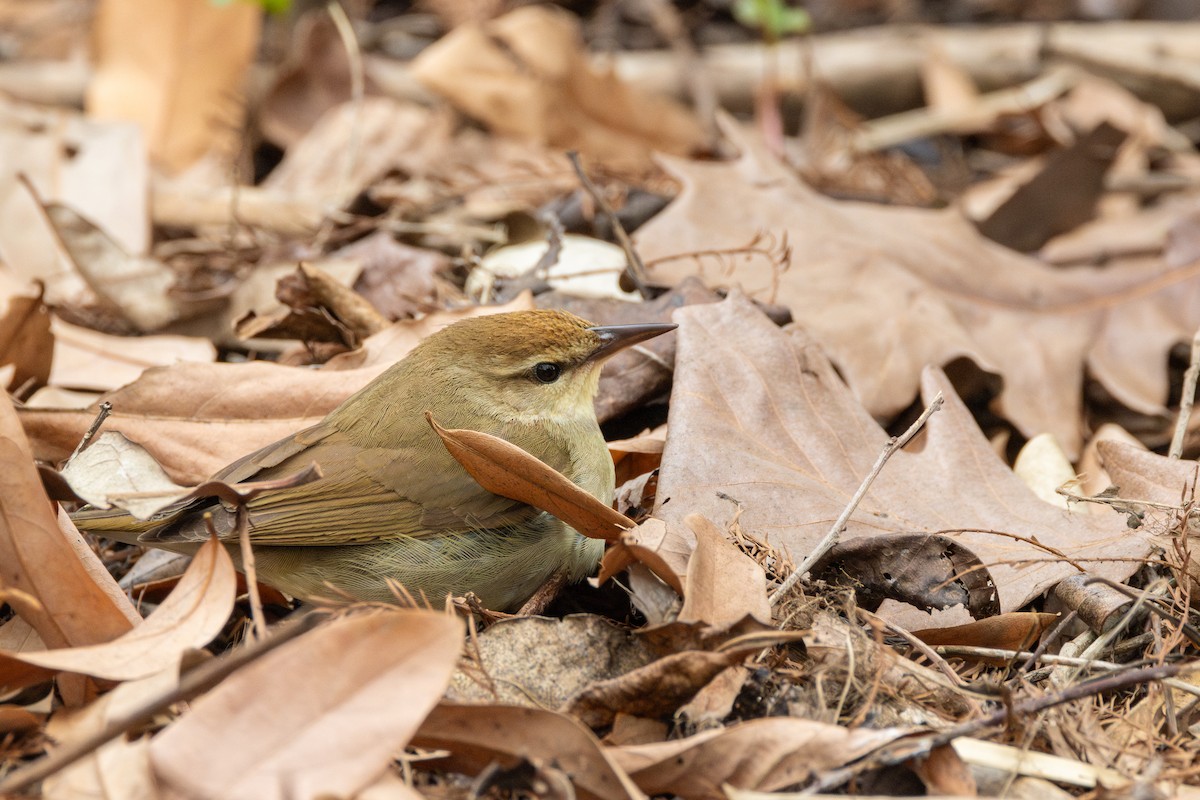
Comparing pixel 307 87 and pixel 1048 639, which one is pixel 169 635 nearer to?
pixel 1048 639

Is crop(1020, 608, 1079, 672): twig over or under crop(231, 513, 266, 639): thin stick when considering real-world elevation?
under

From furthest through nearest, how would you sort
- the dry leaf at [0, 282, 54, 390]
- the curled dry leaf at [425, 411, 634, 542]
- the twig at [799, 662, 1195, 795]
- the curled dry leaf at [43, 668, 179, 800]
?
the dry leaf at [0, 282, 54, 390]
the curled dry leaf at [425, 411, 634, 542]
the twig at [799, 662, 1195, 795]
the curled dry leaf at [43, 668, 179, 800]

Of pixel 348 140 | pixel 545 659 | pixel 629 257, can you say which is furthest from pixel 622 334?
pixel 348 140

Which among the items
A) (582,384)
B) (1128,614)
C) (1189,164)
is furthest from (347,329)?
(1189,164)

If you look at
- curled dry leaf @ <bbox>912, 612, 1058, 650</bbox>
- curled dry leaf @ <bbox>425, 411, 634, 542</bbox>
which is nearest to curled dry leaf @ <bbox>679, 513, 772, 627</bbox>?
curled dry leaf @ <bbox>425, 411, 634, 542</bbox>

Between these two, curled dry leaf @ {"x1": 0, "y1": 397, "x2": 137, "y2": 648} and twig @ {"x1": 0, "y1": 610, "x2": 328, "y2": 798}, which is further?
curled dry leaf @ {"x1": 0, "y1": 397, "x2": 137, "y2": 648}

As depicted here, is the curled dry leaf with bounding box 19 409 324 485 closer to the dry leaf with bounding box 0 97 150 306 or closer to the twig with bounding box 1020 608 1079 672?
the dry leaf with bounding box 0 97 150 306

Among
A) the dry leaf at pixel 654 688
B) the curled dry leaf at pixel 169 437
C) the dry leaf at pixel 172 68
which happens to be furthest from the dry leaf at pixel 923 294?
the dry leaf at pixel 172 68

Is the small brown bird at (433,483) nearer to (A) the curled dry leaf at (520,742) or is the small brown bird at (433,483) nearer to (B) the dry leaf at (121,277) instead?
(A) the curled dry leaf at (520,742)
